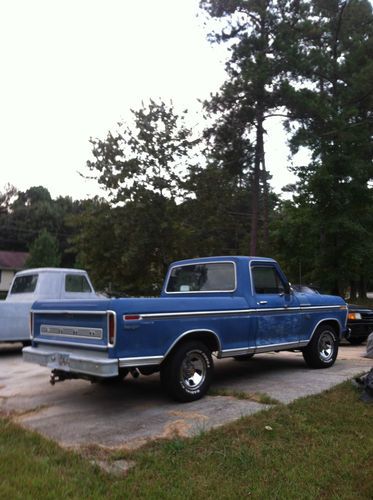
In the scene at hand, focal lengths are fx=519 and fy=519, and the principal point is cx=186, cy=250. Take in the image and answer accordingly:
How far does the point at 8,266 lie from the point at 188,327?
Answer: 181 feet

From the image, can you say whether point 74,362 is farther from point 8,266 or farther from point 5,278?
point 5,278

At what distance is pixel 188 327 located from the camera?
6.31m

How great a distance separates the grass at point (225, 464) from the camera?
3947 mm

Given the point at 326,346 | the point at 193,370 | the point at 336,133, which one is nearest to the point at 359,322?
the point at 326,346

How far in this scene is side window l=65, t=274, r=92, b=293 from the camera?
476 inches

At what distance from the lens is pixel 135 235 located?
68.4 ft

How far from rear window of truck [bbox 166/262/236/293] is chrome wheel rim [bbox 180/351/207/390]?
1288 millimetres

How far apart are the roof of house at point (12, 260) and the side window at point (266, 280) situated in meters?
53.3

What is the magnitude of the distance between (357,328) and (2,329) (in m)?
8.39

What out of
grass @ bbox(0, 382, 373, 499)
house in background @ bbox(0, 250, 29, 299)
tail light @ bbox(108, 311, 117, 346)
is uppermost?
house in background @ bbox(0, 250, 29, 299)

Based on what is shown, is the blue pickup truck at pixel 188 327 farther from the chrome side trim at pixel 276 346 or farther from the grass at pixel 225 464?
the grass at pixel 225 464

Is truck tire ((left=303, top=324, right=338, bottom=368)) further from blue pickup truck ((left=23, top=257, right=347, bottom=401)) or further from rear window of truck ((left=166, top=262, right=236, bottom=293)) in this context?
rear window of truck ((left=166, top=262, right=236, bottom=293))

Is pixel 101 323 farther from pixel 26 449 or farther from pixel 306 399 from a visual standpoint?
pixel 306 399

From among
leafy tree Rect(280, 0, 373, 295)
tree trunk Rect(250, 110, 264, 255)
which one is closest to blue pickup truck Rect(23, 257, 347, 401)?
leafy tree Rect(280, 0, 373, 295)
